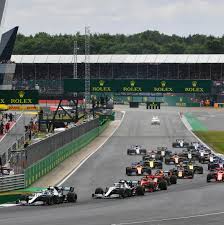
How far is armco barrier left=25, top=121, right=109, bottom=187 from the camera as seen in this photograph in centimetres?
4969

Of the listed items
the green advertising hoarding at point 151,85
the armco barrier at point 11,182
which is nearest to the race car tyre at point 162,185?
the armco barrier at point 11,182

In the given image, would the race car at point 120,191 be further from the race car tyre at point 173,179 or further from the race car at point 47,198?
the race car tyre at point 173,179

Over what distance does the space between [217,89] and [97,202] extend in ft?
503

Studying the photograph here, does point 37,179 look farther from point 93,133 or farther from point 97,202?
point 93,133

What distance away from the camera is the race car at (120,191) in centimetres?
4303

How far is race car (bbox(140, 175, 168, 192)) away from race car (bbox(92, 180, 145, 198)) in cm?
201

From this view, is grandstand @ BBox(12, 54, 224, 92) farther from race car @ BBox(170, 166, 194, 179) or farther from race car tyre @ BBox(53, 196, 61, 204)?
race car tyre @ BBox(53, 196, 61, 204)

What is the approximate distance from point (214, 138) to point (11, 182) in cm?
5871

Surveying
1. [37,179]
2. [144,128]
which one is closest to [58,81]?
[144,128]

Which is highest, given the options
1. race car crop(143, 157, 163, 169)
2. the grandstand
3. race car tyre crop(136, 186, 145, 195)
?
the grandstand

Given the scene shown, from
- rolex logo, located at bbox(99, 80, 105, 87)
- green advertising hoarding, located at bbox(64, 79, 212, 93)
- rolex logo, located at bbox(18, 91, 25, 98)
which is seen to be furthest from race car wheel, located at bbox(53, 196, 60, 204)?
rolex logo, located at bbox(99, 80, 105, 87)

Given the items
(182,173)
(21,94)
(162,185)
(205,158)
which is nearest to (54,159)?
(182,173)

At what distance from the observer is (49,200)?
40094 mm

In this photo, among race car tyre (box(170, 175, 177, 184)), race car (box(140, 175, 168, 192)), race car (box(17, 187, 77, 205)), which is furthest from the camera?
race car tyre (box(170, 175, 177, 184))
